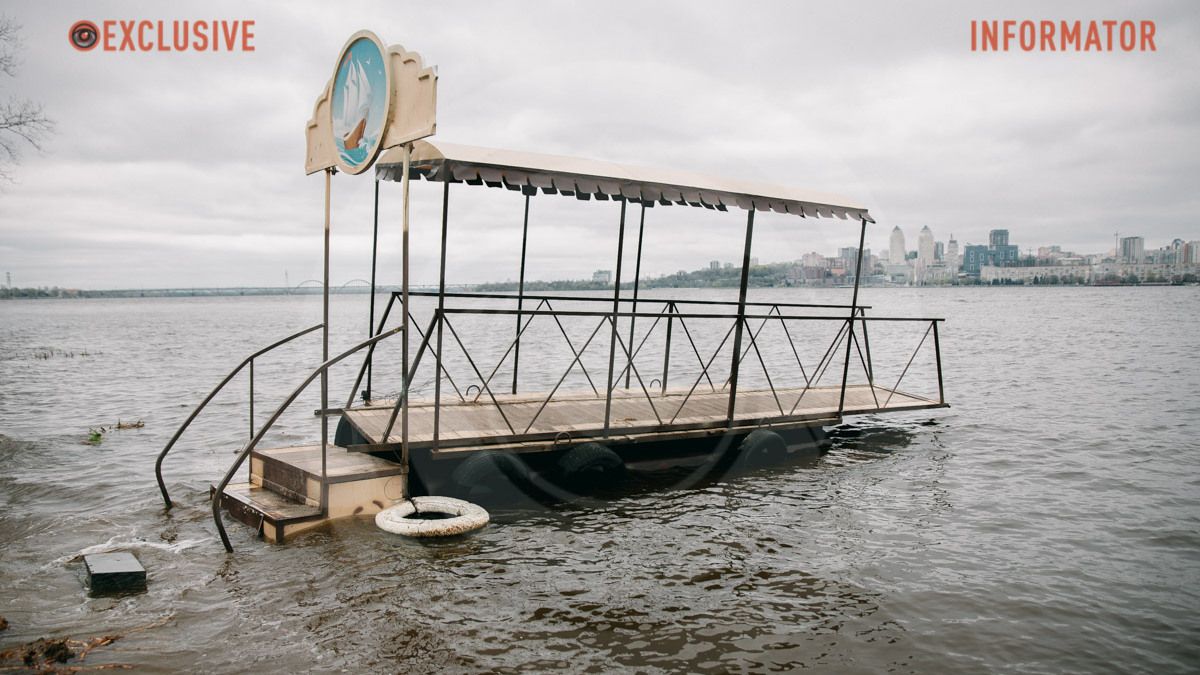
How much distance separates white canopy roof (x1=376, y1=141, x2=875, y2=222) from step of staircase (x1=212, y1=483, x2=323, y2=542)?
414 cm

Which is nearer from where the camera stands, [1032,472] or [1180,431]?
[1032,472]

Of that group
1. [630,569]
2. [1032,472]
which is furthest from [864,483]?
[630,569]

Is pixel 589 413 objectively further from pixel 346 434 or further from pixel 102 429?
pixel 102 429

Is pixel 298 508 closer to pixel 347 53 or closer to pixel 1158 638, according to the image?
pixel 347 53

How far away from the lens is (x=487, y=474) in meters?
9.98

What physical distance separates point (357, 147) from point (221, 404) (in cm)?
1556

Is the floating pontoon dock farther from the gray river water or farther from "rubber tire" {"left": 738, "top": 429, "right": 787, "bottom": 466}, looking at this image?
the gray river water

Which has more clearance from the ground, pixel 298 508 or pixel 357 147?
pixel 357 147

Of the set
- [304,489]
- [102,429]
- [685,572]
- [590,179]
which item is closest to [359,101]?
[590,179]

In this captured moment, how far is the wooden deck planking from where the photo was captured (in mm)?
10312

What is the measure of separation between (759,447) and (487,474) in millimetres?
4846

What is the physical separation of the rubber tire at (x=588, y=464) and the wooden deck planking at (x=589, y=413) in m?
0.26

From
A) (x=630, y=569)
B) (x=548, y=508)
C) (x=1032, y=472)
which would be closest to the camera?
(x=630, y=569)

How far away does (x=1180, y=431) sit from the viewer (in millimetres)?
17891
